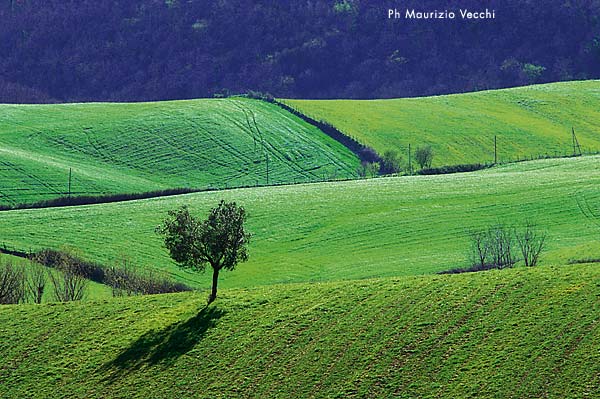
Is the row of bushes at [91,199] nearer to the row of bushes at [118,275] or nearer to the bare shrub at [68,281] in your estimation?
the row of bushes at [118,275]

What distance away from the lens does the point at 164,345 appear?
5441cm

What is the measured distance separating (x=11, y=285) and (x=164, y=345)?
1893 cm

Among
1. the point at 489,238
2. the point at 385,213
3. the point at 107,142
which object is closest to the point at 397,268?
the point at 489,238

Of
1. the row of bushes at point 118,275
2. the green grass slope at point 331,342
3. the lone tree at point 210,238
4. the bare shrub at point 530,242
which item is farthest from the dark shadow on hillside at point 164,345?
the bare shrub at point 530,242

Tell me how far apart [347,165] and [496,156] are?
18.1 meters

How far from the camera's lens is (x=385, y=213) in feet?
295

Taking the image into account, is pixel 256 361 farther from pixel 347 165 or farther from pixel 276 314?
pixel 347 165

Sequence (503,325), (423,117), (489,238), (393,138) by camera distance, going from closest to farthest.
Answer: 1. (503,325)
2. (489,238)
3. (393,138)
4. (423,117)

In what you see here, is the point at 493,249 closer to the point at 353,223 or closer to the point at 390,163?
the point at 353,223

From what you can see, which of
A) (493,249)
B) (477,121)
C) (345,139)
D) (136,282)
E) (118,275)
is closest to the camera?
(136,282)

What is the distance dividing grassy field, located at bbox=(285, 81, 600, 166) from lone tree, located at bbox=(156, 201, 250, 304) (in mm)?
73105

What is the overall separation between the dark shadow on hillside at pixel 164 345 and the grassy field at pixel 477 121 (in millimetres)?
77450

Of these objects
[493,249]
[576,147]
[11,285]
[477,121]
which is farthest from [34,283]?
[477,121]

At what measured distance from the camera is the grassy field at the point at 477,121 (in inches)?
5408
